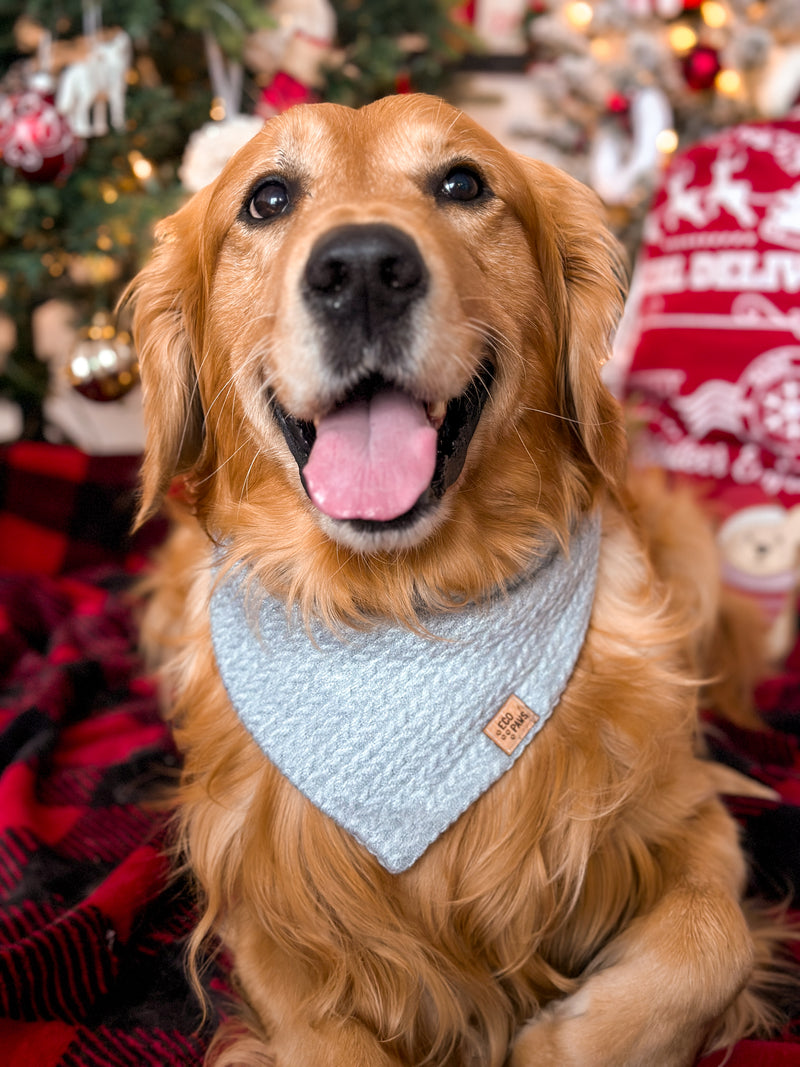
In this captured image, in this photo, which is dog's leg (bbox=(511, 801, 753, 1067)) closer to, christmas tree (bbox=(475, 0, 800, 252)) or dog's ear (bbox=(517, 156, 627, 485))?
dog's ear (bbox=(517, 156, 627, 485))

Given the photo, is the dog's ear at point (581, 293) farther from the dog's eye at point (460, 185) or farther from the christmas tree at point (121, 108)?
the christmas tree at point (121, 108)

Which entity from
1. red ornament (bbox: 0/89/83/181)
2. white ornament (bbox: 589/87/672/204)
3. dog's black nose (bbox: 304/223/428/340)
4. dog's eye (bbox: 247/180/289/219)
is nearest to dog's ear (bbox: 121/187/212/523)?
dog's eye (bbox: 247/180/289/219)

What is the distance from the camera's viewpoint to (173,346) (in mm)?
1479

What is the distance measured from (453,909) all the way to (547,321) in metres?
0.89

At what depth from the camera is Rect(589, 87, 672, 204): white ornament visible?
3.25 meters

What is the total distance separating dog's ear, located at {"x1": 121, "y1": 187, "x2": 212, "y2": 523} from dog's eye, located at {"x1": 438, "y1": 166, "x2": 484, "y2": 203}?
42 centimetres

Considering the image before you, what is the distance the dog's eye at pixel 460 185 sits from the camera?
1.29 meters

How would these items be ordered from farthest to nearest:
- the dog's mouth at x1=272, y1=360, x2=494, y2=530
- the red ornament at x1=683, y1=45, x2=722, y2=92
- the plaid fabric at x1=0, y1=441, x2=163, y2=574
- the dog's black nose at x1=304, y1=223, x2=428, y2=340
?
the red ornament at x1=683, y1=45, x2=722, y2=92 → the plaid fabric at x1=0, y1=441, x2=163, y2=574 → the dog's mouth at x1=272, y1=360, x2=494, y2=530 → the dog's black nose at x1=304, y1=223, x2=428, y2=340

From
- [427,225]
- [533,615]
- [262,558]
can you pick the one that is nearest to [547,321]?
[427,225]

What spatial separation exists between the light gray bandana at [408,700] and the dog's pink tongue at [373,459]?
244 millimetres

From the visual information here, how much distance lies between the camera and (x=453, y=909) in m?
1.16

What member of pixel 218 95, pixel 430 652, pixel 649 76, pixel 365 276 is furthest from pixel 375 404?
pixel 649 76

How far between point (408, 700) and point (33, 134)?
6.76 ft

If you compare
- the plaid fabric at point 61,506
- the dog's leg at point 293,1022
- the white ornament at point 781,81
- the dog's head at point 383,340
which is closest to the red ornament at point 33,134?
the plaid fabric at point 61,506
